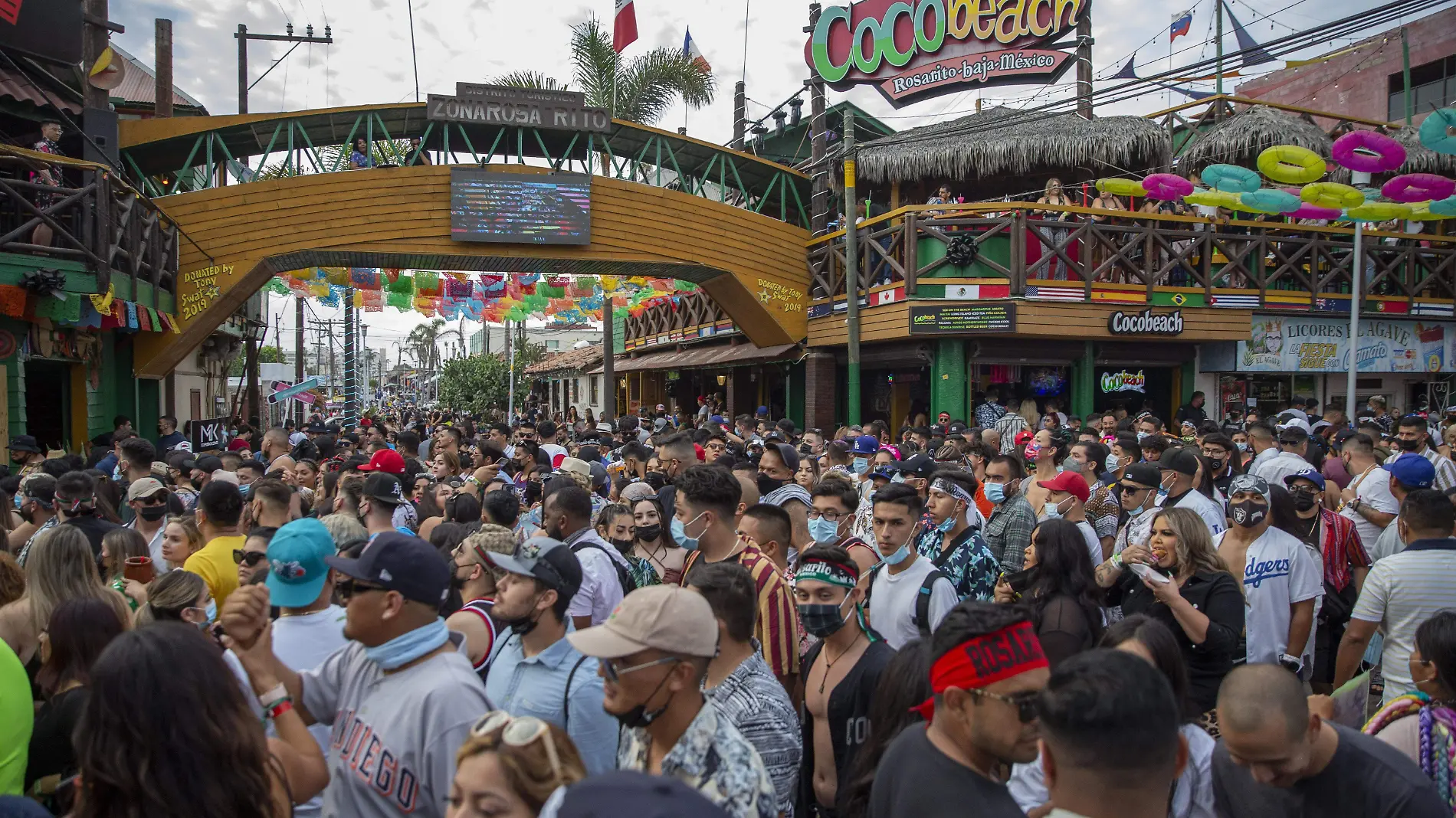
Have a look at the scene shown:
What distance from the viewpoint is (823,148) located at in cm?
2016

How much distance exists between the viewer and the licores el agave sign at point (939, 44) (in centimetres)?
1881

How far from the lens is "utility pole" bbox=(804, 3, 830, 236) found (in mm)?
19875

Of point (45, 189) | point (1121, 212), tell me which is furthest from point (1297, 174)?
point (45, 189)

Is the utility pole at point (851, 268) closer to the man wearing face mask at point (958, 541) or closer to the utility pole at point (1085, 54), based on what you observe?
the utility pole at point (1085, 54)

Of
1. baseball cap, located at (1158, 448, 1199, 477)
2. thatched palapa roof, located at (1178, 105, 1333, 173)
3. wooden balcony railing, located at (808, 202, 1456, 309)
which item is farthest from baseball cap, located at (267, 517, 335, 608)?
thatched palapa roof, located at (1178, 105, 1333, 173)

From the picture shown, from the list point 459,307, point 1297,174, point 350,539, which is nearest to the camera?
point 350,539

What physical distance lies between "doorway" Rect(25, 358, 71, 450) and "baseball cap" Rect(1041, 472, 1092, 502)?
14827 millimetres

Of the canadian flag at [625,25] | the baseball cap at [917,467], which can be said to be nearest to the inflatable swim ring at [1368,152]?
the baseball cap at [917,467]

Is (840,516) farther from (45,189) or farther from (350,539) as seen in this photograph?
(45,189)

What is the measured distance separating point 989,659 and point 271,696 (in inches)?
81.5

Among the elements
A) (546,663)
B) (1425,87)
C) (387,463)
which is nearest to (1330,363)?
(1425,87)

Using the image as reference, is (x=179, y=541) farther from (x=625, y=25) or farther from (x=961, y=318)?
(x=625, y=25)

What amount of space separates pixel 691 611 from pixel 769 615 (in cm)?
168

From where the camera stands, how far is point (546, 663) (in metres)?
3.19
